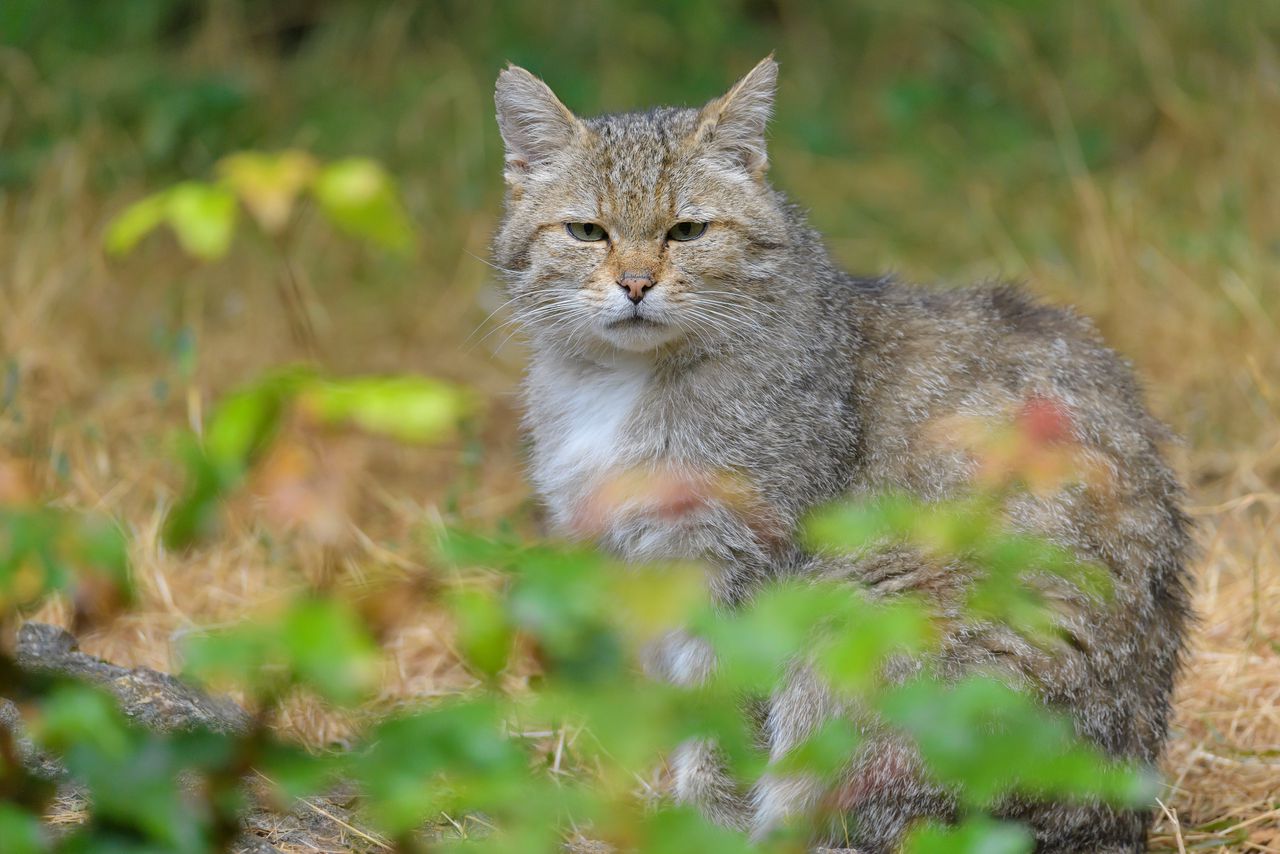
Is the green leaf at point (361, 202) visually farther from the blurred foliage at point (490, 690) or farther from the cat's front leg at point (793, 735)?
the cat's front leg at point (793, 735)

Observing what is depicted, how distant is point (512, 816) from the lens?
1774 millimetres

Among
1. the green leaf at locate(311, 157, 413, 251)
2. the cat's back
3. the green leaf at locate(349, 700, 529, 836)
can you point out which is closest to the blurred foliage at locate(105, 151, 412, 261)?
the green leaf at locate(311, 157, 413, 251)

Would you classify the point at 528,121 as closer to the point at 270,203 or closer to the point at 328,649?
the point at 270,203

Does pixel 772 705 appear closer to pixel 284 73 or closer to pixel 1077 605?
pixel 1077 605

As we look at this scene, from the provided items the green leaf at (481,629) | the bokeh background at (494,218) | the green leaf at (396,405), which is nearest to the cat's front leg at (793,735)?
the bokeh background at (494,218)

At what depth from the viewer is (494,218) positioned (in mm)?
8969

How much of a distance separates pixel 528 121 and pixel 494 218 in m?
4.28

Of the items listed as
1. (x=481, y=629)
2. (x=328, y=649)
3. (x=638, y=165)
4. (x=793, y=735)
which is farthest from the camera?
(x=638, y=165)

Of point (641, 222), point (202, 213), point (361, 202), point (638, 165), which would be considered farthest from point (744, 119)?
point (202, 213)

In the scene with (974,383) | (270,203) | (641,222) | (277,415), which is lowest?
(974,383)

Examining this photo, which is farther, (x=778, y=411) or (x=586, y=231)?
(x=586, y=231)

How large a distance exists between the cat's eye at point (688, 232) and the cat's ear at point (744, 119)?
299 millimetres

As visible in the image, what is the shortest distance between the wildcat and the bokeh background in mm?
738

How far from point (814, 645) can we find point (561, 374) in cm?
128
